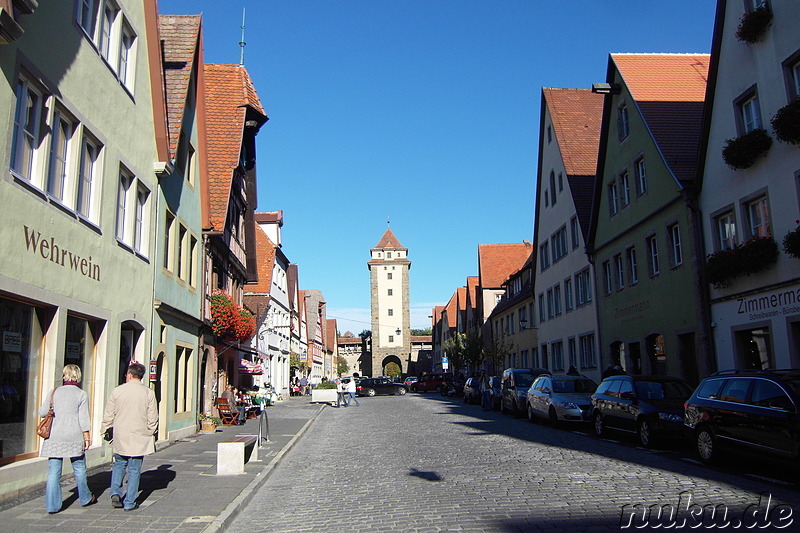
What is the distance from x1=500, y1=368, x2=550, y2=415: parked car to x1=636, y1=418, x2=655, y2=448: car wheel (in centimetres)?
996

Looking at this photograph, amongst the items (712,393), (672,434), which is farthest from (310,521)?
(672,434)

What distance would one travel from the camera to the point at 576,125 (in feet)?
114

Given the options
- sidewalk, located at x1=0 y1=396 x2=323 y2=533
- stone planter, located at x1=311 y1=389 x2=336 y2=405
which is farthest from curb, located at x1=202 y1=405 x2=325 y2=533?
stone planter, located at x1=311 y1=389 x2=336 y2=405

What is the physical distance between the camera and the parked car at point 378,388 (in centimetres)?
5422

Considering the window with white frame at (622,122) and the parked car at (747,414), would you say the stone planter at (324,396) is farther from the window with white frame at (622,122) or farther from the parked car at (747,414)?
the parked car at (747,414)

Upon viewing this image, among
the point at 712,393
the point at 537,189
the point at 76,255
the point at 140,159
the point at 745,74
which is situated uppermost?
the point at 537,189

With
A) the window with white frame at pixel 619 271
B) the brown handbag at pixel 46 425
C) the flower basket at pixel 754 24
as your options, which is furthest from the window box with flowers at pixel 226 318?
the flower basket at pixel 754 24

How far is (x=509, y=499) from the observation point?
8.77 meters

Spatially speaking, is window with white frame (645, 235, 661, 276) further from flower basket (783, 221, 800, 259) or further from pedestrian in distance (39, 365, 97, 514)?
pedestrian in distance (39, 365, 97, 514)

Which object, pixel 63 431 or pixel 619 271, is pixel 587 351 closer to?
pixel 619 271

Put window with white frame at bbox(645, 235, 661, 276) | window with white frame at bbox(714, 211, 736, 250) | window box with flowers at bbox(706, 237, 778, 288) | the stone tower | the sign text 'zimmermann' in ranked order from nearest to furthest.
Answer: the sign text 'zimmermann'
window box with flowers at bbox(706, 237, 778, 288)
window with white frame at bbox(714, 211, 736, 250)
window with white frame at bbox(645, 235, 661, 276)
the stone tower

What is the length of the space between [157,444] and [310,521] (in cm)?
886

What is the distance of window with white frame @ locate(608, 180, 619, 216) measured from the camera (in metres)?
26.7

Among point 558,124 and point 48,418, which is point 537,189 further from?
point 48,418
